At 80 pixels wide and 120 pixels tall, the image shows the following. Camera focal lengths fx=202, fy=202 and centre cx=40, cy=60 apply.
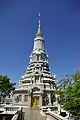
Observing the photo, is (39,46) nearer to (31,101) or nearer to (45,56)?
(45,56)

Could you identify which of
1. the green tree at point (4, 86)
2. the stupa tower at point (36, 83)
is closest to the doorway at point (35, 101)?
the stupa tower at point (36, 83)

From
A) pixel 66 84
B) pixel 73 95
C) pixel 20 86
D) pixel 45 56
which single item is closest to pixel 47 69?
pixel 45 56

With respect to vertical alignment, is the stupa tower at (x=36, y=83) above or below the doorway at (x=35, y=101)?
above

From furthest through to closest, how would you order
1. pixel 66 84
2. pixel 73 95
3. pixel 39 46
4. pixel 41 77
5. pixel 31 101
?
pixel 39 46 < pixel 41 77 < pixel 31 101 < pixel 66 84 < pixel 73 95

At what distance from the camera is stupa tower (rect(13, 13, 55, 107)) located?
4697cm

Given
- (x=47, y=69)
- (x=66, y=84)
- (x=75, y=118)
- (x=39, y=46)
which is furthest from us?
(x=39, y=46)

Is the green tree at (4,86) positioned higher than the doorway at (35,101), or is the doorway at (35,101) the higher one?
the green tree at (4,86)

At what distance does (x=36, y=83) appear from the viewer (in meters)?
49.5

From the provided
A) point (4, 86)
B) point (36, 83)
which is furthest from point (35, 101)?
point (4, 86)

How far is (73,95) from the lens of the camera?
2203 centimetres

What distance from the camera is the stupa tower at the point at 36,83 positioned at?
154 ft

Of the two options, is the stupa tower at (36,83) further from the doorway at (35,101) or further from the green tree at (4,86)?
the green tree at (4,86)

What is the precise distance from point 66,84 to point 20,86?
90.0 feet

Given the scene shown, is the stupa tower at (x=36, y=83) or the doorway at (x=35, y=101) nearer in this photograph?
the doorway at (x=35, y=101)
